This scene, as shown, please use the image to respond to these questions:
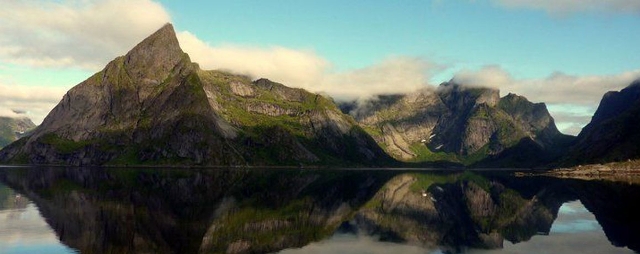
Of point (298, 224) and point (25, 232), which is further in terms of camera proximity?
point (298, 224)

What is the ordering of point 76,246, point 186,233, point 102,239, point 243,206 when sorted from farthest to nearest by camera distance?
point 243,206, point 186,233, point 102,239, point 76,246

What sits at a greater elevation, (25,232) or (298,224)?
(25,232)

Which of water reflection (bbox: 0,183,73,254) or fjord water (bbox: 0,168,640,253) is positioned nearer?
water reflection (bbox: 0,183,73,254)

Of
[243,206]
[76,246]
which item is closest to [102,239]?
[76,246]

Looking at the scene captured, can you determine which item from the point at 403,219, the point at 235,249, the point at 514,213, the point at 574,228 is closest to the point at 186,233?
the point at 235,249

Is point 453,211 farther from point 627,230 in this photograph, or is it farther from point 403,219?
point 627,230

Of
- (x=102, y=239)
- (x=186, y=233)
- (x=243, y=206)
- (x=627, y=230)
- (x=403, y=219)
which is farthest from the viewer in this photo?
(x=243, y=206)

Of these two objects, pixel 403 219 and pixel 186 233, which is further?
pixel 403 219

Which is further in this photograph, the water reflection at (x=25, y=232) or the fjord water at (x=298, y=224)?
the fjord water at (x=298, y=224)

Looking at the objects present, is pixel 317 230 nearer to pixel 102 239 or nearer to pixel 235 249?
pixel 235 249
